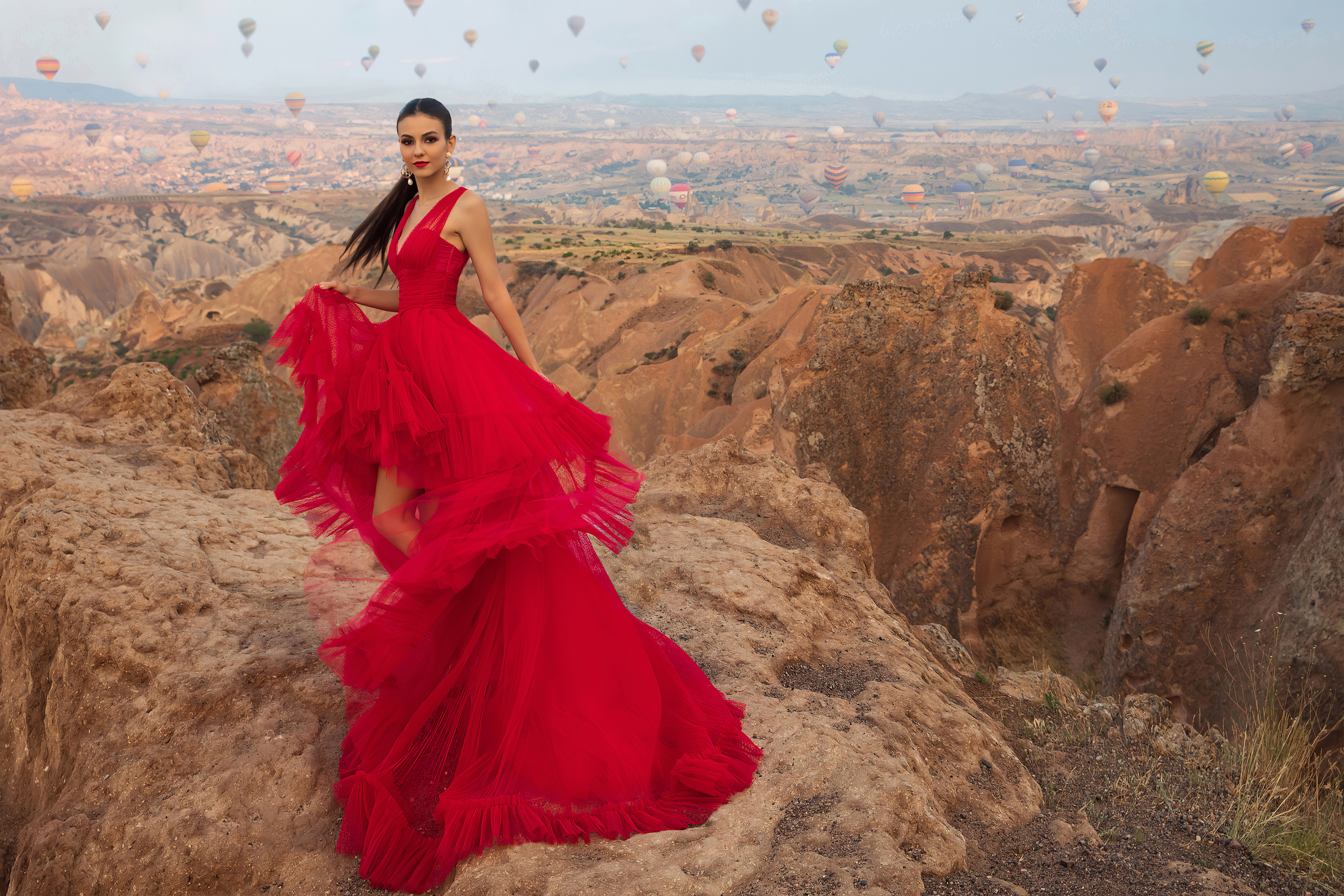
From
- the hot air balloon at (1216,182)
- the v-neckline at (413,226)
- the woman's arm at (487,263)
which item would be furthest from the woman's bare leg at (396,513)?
the hot air balloon at (1216,182)

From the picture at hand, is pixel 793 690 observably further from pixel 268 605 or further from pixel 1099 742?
pixel 268 605

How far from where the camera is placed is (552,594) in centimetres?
333

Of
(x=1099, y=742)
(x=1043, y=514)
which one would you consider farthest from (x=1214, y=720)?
(x=1099, y=742)

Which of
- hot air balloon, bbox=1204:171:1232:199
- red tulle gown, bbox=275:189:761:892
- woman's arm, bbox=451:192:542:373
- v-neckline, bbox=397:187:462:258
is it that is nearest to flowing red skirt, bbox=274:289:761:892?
red tulle gown, bbox=275:189:761:892

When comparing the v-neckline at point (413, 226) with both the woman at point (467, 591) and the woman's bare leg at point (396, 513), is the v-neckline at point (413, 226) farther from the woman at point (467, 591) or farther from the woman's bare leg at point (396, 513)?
the woman's bare leg at point (396, 513)

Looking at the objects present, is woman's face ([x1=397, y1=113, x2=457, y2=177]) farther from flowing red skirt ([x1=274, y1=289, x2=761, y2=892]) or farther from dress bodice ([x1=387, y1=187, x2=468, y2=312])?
flowing red skirt ([x1=274, y1=289, x2=761, y2=892])

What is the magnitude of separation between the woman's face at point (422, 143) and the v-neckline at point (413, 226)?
133 millimetres

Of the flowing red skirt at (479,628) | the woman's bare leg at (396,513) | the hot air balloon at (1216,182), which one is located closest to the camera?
the flowing red skirt at (479,628)

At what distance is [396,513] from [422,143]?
1680 millimetres

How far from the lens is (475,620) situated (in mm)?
3484

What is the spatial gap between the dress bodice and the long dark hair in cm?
22

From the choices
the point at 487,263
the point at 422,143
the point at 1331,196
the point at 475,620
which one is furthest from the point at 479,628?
the point at 1331,196

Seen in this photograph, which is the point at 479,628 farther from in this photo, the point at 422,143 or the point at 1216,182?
the point at 1216,182

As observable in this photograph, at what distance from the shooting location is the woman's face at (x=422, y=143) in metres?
3.55
